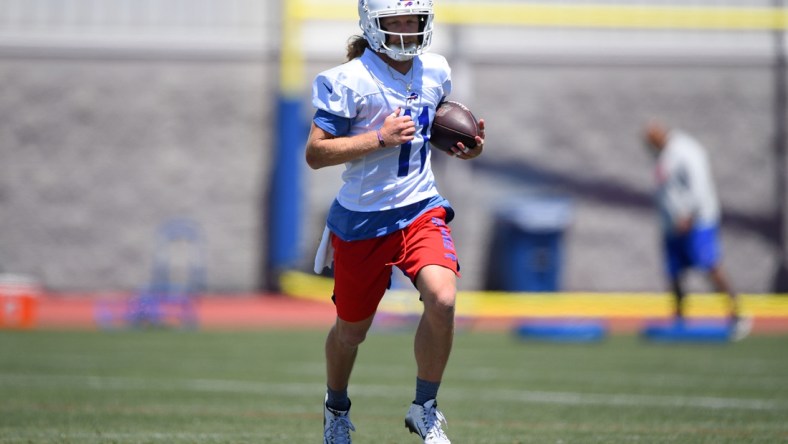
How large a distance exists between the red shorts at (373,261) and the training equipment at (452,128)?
35 centimetres

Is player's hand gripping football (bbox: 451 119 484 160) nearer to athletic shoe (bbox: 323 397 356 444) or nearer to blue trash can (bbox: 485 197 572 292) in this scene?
athletic shoe (bbox: 323 397 356 444)

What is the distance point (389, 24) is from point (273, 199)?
522 inches

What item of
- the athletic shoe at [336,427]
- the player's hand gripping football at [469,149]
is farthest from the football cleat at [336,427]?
the player's hand gripping football at [469,149]

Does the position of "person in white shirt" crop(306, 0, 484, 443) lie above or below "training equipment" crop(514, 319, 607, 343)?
above

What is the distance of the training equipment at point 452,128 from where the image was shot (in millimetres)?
5234

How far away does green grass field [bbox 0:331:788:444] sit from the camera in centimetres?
571

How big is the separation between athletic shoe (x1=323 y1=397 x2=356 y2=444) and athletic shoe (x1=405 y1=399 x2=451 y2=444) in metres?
0.33

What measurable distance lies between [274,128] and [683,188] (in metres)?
7.32

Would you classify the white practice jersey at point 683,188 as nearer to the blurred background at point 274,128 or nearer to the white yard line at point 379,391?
the blurred background at point 274,128

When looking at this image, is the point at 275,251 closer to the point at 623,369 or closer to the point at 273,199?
the point at 273,199

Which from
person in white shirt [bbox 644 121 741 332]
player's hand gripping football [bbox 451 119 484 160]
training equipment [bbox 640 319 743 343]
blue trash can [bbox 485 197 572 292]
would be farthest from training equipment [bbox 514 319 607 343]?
player's hand gripping football [bbox 451 119 484 160]

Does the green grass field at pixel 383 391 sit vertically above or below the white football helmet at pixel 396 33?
below

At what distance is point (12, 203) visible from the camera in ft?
59.0

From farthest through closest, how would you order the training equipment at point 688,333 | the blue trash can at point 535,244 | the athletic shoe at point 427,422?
1. the blue trash can at point 535,244
2. the training equipment at point 688,333
3. the athletic shoe at point 427,422
